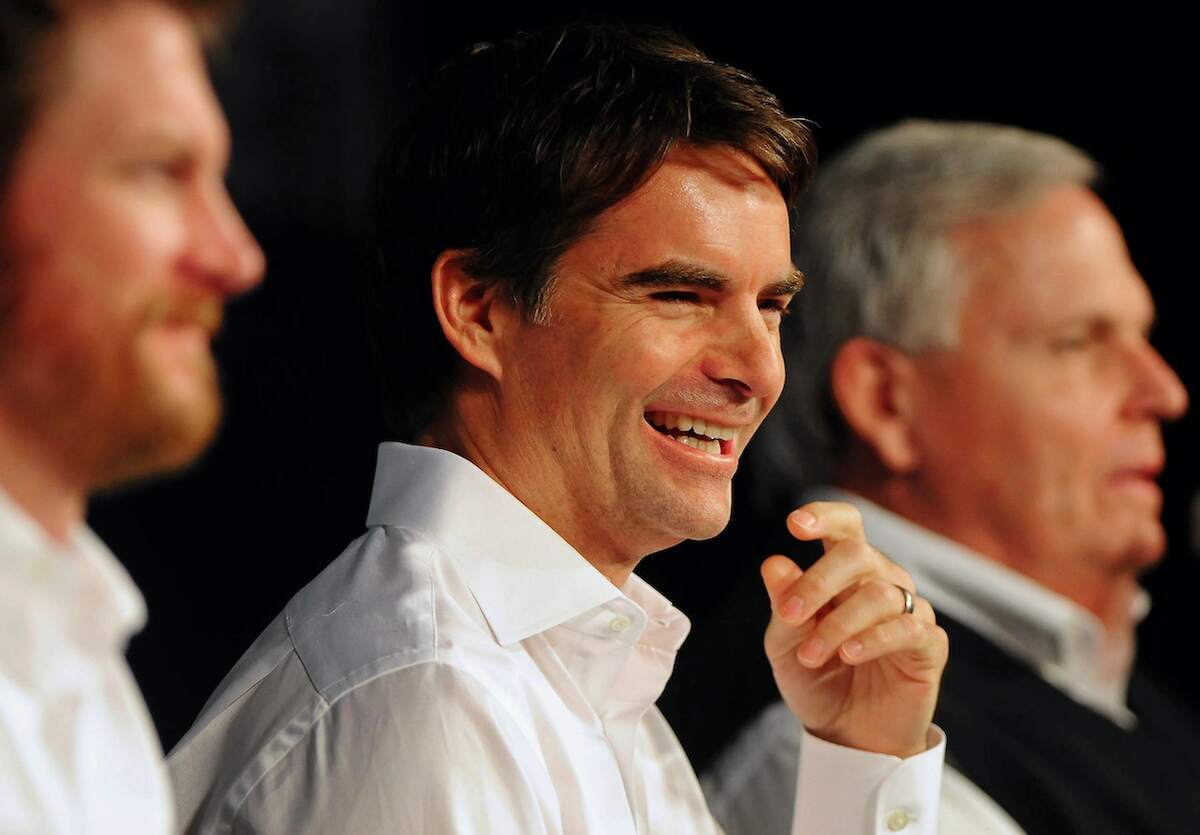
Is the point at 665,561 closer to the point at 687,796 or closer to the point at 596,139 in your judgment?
the point at 687,796

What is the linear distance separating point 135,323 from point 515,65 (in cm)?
67

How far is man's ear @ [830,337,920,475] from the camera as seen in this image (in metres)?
2.17

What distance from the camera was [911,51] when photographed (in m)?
2.52

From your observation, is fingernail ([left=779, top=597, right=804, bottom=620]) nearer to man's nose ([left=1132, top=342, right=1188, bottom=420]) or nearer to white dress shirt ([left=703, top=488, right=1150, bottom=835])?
white dress shirt ([left=703, top=488, right=1150, bottom=835])

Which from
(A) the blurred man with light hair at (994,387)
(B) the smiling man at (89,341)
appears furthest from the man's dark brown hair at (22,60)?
Answer: (A) the blurred man with light hair at (994,387)

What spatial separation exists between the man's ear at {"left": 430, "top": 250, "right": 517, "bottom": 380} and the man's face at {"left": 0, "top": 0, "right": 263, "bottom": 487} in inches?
21.7

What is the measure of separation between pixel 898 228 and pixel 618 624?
97cm

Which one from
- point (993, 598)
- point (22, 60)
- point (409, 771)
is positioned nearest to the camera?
point (22, 60)

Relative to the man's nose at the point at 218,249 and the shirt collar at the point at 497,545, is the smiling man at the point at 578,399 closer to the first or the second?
the shirt collar at the point at 497,545

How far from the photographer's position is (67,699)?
805mm

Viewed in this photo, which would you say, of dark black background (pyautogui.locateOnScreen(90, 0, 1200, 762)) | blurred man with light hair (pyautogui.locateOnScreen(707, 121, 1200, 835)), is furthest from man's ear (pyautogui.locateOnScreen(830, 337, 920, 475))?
dark black background (pyautogui.locateOnScreen(90, 0, 1200, 762))

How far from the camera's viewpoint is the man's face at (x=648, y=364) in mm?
1374

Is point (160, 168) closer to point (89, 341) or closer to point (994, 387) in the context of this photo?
point (89, 341)

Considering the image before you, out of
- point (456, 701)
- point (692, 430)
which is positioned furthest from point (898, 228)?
point (456, 701)
